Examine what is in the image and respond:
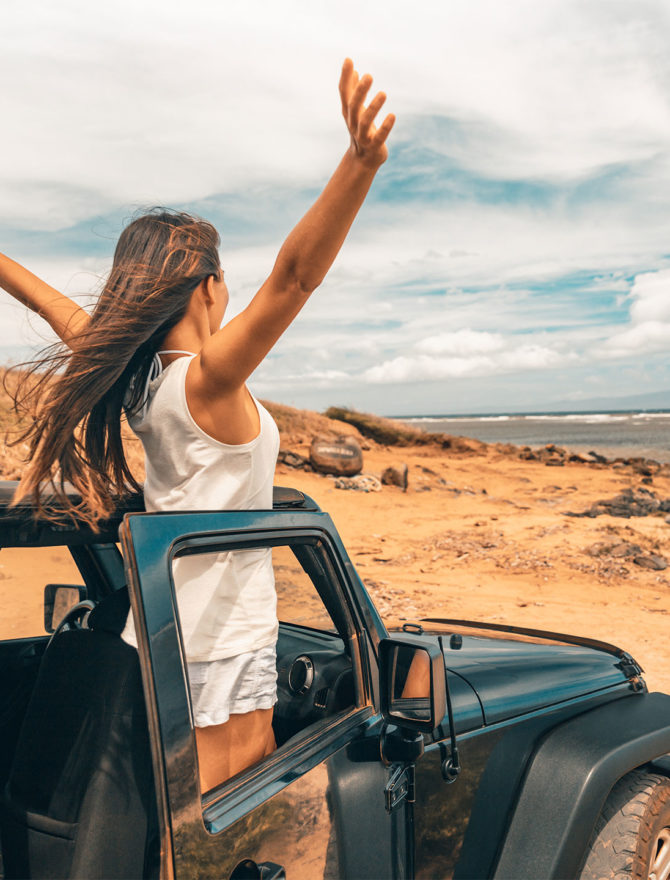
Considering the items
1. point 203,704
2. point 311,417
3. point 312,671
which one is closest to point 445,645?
point 312,671

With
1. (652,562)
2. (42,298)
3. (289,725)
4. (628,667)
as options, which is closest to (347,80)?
(42,298)

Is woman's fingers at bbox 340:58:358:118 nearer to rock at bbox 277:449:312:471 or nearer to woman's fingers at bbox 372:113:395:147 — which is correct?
woman's fingers at bbox 372:113:395:147

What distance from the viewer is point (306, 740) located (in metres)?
1.83

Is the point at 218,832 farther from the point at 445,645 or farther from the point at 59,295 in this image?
the point at 59,295

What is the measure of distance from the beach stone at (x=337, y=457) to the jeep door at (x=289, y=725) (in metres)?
14.6

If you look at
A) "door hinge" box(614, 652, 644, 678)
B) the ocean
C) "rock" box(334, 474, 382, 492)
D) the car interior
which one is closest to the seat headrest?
the car interior

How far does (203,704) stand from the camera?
5.25ft

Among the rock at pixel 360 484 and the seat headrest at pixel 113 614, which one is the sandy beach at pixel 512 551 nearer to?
the rock at pixel 360 484

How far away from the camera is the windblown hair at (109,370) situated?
181cm

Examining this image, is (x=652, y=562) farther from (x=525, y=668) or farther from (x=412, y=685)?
(x=412, y=685)

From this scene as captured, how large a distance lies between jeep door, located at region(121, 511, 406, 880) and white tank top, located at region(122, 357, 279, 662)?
0.05 m

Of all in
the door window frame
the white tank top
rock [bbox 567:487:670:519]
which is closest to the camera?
the door window frame

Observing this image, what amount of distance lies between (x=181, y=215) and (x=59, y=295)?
549 millimetres

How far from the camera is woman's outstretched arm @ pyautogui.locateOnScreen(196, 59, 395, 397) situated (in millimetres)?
1456
